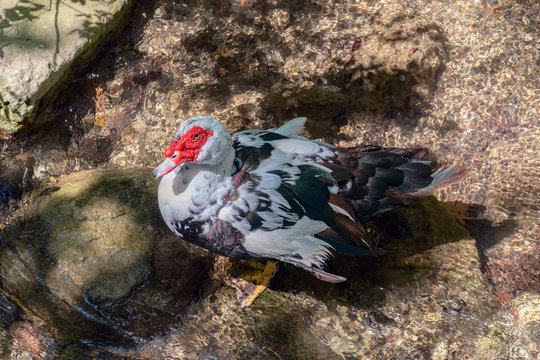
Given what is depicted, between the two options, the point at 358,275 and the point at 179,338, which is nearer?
the point at 179,338

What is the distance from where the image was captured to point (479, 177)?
11.4 ft

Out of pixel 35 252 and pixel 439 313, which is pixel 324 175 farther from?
pixel 35 252

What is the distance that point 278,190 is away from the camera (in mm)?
2592

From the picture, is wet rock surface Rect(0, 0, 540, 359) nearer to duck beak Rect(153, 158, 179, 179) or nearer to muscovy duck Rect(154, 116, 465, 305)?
muscovy duck Rect(154, 116, 465, 305)

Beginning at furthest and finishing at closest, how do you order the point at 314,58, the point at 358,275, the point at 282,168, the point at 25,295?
the point at 314,58, the point at 358,275, the point at 25,295, the point at 282,168

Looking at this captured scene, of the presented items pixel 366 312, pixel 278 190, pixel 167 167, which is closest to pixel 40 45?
pixel 167 167

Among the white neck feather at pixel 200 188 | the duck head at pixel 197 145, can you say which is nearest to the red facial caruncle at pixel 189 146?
the duck head at pixel 197 145

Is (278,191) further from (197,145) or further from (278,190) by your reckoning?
(197,145)

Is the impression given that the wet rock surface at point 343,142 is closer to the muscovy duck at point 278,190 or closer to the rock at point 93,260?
the rock at point 93,260

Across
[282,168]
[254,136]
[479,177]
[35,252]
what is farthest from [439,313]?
[35,252]

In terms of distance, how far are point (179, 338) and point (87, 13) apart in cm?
255

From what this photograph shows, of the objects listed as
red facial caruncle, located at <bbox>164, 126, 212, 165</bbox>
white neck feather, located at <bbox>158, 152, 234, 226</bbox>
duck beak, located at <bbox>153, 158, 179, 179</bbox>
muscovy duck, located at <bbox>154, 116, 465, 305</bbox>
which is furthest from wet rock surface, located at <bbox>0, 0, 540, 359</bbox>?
red facial caruncle, located at <bbox>164, 126, 212, 165</bbox>

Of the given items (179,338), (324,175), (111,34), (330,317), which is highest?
(111,34)

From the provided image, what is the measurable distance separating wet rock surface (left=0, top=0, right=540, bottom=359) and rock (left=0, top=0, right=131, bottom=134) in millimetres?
205
